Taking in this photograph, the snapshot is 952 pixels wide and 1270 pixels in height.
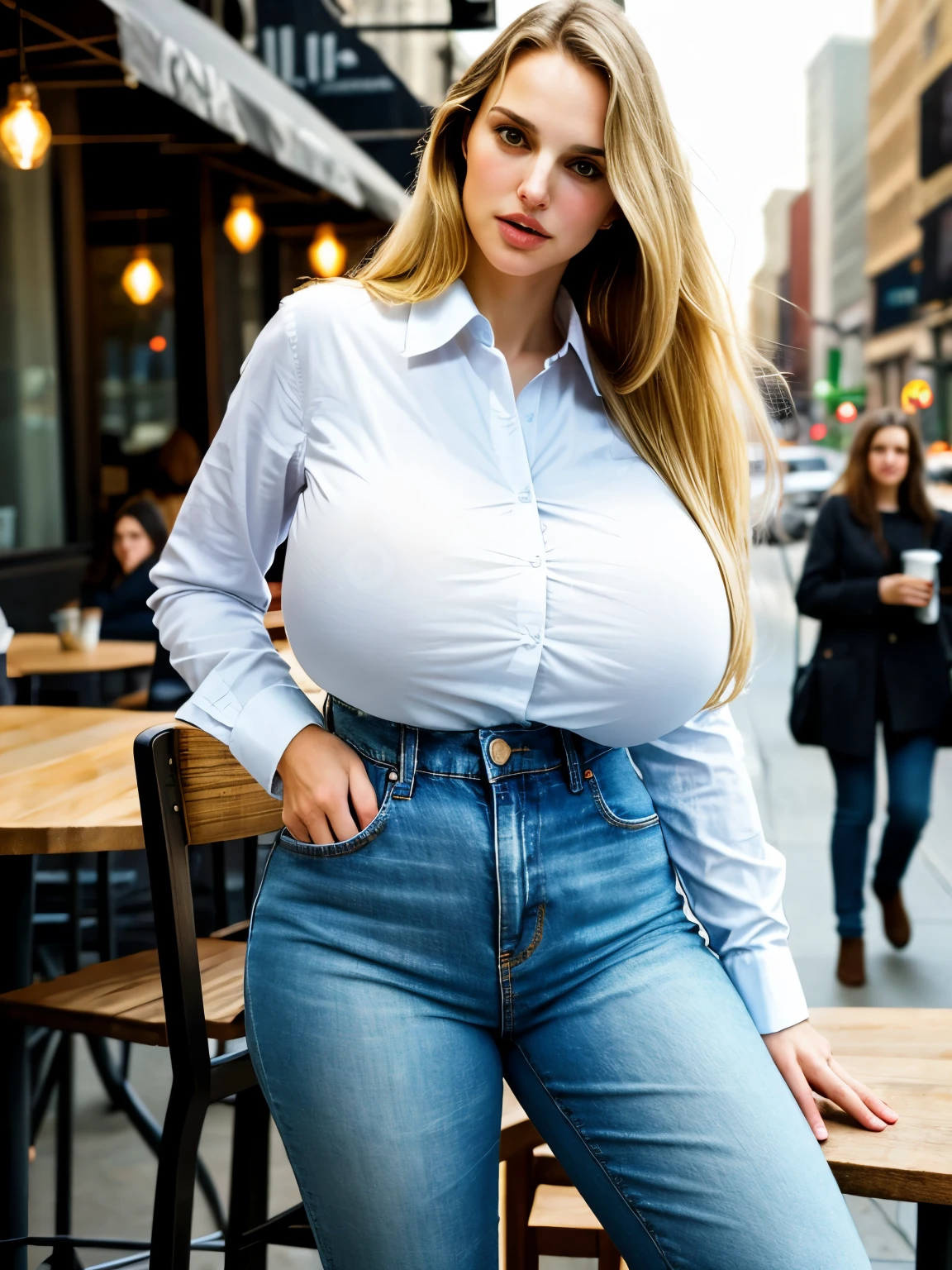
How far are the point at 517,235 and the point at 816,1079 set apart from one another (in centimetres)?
100

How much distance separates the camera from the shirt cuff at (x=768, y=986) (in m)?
1.44

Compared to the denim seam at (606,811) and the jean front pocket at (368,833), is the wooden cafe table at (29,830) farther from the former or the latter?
the denim seam at (606,811)

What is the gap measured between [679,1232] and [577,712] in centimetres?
52

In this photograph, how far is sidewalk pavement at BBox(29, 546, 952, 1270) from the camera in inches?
112

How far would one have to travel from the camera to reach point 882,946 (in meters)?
4.73

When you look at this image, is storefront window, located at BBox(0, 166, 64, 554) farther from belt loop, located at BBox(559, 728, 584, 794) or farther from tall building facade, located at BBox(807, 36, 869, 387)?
belt loop, located at BBox(559, 728, 584, 794)

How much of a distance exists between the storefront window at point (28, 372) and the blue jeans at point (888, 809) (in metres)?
5.09

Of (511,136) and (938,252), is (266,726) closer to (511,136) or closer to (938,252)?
(511,136)

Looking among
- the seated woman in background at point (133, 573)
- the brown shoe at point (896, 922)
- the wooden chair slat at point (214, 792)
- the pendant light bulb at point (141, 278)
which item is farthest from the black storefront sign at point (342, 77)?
the wooden chair slat at point (214, 792)

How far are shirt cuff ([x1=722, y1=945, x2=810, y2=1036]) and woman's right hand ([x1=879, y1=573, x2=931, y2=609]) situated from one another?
3246 millimetres

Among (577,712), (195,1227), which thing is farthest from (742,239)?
(195,1227)

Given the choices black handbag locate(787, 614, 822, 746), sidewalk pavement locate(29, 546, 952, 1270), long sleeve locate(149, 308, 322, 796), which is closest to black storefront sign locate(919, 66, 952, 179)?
sidewalk pavement locate(29, 546, 952, 1270)

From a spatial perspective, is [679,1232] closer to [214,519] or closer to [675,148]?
[214,519]

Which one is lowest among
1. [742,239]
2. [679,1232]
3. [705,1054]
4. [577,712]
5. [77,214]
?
[679,1232]
